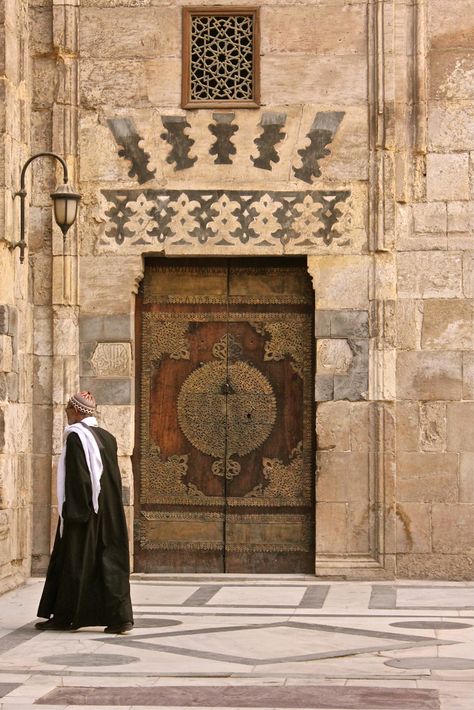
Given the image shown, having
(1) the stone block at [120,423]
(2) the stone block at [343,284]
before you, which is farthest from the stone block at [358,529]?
(1) the stone block at [120,423]

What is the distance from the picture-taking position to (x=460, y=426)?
1167 cm

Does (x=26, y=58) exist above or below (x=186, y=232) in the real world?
above

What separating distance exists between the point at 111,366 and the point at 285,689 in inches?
209

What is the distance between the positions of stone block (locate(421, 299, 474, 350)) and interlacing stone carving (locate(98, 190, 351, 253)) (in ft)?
3.02

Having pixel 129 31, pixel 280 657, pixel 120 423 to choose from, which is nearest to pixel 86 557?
pixel 280 657

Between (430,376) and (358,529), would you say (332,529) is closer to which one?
(358,529)

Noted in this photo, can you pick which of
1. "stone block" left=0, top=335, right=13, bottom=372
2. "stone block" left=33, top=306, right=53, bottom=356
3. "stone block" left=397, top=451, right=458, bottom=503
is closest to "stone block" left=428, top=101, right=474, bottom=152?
"stone block" left=397, top=451, right=458, bottom=503

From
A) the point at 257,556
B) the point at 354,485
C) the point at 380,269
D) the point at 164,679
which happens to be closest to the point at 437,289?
the point at 380,269

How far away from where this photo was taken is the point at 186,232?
470 inches

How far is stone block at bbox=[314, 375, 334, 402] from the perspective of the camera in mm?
11773

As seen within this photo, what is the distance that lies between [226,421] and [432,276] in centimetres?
203

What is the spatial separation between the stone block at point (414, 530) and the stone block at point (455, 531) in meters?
0.06

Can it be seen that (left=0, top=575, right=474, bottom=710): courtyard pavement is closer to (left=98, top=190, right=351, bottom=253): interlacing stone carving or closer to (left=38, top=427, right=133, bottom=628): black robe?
(left=38, top=427, right=133, bottom=628): black robe

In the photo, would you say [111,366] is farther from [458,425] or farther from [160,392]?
[458,425]
